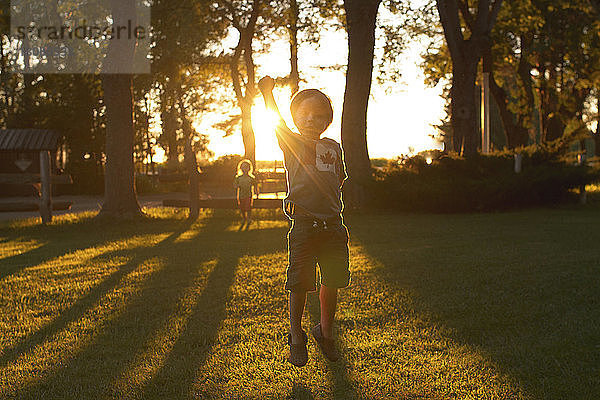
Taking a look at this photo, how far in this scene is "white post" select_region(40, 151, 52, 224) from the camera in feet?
53.7

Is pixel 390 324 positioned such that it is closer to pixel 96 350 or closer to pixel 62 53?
pixel 96 350

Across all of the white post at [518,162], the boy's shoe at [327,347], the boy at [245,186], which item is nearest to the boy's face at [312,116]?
the boy's shoe at [327,347]

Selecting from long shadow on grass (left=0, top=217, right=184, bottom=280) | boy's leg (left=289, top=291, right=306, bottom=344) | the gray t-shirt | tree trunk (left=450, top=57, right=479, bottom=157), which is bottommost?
long shadow on grass (left=0, top=217, right=184, bottom=280)

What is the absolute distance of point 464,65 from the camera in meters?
21.6

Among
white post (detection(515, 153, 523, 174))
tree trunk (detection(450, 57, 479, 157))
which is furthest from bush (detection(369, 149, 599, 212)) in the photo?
tree trunk (detection(450, 57, 479, 157))

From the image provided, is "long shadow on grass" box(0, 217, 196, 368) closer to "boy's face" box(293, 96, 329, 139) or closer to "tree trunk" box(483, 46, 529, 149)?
"boy's face" box(293, 96, 329, 139)

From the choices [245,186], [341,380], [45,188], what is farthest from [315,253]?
[45,188]

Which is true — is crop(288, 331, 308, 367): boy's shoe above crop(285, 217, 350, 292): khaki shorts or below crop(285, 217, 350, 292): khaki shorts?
below

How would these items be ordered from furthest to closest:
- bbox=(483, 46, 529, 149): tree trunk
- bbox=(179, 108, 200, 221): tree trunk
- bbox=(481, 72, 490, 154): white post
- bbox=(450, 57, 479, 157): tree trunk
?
bbox=(483, 46, 529, 149): tree trunk → bbox=(481, 72, 490, 154): white post → bbox=(450, 57, 479, 157): tree trunk → bbox=(179, 108, 200, 221): tree trunk

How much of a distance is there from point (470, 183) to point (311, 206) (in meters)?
14.2

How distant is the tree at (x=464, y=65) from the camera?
21.3 meters

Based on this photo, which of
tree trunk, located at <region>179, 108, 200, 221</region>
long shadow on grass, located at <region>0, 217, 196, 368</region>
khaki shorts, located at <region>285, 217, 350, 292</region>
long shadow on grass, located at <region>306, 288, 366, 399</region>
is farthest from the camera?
tree trunk, located at <region>179, 108, 200, 221</region>

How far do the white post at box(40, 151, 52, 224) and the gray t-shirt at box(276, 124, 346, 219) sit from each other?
13.3 metres

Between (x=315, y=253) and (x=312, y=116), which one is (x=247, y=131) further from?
(x=315, y=253)
